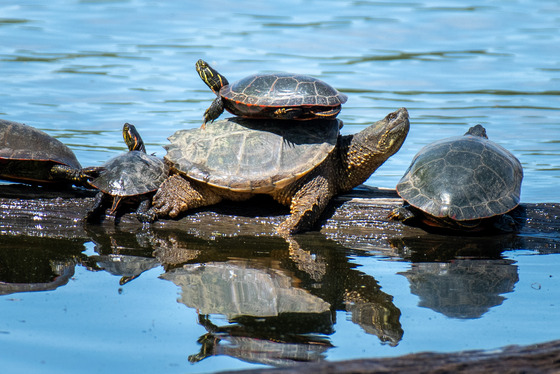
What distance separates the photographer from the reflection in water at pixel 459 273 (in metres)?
4.64

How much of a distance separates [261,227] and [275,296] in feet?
4.56

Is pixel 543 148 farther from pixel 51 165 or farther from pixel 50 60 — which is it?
pixel 50 60

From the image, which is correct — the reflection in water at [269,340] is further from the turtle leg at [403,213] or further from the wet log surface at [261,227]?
the turtle leg at [403,213]

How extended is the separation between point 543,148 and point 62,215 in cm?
725

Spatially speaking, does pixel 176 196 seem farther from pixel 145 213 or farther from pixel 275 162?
pixel 275 162

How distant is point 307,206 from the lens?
231 inches

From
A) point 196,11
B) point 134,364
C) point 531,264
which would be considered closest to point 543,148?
point 531,264

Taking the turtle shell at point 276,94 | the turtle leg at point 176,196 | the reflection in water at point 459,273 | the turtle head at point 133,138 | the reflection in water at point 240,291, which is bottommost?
the reflection in water at point 240,291

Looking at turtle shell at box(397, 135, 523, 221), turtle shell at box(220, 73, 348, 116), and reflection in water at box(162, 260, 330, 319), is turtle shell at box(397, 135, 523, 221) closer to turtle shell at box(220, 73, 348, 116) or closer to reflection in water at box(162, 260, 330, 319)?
turtle shell at box(220, 73, 348, 116)

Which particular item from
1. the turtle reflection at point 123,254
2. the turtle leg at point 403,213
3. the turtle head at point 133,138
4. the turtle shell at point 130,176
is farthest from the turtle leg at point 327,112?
the turtle head at point 133,138

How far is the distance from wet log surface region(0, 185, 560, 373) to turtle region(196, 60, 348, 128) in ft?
2.59

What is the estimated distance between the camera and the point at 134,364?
12.2 ft

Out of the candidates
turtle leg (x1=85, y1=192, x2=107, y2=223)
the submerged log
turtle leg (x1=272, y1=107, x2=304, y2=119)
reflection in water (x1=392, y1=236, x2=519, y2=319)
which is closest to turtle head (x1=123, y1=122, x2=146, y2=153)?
the submerged log

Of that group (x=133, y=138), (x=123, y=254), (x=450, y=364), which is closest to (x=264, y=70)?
(x=133, y=138)
